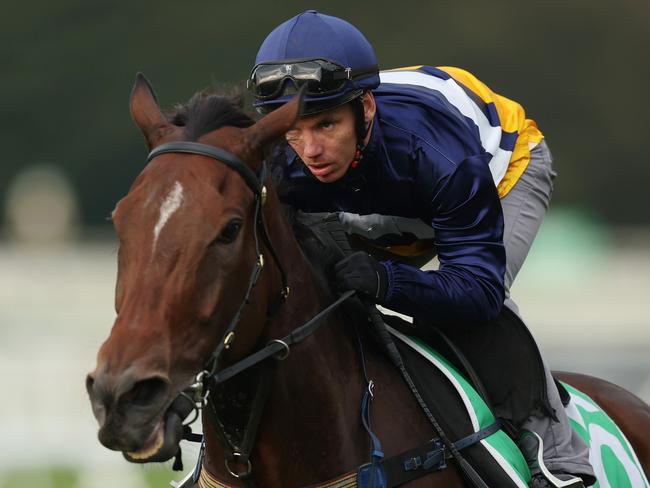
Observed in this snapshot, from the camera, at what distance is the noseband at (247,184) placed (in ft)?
10.9

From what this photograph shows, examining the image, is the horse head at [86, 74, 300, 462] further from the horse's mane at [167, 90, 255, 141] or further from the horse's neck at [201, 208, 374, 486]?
the horse's neck at [201, 208, 374, 486]

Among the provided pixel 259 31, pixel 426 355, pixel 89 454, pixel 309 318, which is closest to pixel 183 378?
pixel 309 318

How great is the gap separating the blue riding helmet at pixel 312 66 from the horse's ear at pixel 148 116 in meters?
0.39

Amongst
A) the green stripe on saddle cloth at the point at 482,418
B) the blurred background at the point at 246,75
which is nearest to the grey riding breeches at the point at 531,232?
the green stripe on saddle cloth at the point at 482,418

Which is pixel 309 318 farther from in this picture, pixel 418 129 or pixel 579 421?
pixel 579 421

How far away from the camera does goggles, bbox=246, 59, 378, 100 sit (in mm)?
3924

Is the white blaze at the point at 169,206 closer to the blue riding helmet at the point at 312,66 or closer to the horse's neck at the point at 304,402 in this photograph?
the horse's neck at the point at 304,402

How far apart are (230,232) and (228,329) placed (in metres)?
0.25

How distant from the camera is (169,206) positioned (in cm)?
324

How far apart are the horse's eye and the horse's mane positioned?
0.29 metres

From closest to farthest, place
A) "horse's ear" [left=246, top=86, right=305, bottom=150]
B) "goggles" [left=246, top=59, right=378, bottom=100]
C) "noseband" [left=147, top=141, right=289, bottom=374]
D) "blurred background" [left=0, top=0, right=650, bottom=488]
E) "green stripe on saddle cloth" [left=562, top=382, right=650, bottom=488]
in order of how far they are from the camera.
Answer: "noseband" [left=147, top=141, right=289, bottom=374] → "horse's ear" [left=246, top=86, right=305, bottom=150] → "goggles" [left=246, top=59, right=378, bottom=100] → "green stripe on saddle cloth" [left=562, top=382, right=650, bottom=488] → "blurred background" [left=0, top=0, right=650, bottom=488]

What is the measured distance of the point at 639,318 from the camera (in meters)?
14.4

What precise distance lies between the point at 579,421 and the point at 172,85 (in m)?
23.9

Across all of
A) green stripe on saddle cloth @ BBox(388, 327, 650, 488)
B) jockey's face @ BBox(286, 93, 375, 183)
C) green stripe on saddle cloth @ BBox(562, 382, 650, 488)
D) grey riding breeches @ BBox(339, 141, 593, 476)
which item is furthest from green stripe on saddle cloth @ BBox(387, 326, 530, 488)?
jockey's face @ BBox(286, 93, 375, 183)
